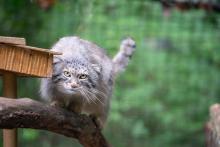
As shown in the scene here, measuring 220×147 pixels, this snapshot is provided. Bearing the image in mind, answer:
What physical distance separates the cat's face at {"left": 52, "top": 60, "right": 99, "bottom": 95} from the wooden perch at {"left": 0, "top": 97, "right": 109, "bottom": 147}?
141mm

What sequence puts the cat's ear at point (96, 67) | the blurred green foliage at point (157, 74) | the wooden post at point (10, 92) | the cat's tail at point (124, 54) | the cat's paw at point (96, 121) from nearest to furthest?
the wooden post at point (10, 92) → the cat's ear at point (96, 67) → the cat's paw at point (96, 121) → the cat's tail at point (124, 54) → the blurred green foliage at point (157, 74)

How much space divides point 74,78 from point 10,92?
1.49 ft

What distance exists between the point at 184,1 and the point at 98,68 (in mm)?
2776

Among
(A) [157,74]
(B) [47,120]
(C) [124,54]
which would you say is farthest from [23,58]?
(A) [157,74]

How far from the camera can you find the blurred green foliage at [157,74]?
7348 millimetres

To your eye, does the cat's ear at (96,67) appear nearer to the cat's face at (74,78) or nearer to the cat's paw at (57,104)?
the cat's face at (74,78)

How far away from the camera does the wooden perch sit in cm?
341

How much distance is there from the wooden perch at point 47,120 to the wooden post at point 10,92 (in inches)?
3.7

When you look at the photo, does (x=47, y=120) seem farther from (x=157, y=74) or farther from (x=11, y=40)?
(x=157, y=74)

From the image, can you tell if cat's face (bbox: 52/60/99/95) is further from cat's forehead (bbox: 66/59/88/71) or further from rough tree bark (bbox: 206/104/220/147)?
rough tree bark (bbox: 206/104/220/147)

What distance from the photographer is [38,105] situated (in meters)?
3.59

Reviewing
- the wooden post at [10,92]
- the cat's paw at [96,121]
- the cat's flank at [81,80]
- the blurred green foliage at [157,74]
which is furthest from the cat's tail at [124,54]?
the blurred green foliage at [157,74]

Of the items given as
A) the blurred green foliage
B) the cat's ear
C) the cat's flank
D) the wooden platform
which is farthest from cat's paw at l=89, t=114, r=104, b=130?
the blurred green foliage

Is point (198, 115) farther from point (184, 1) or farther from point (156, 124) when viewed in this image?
point (184, 1)
